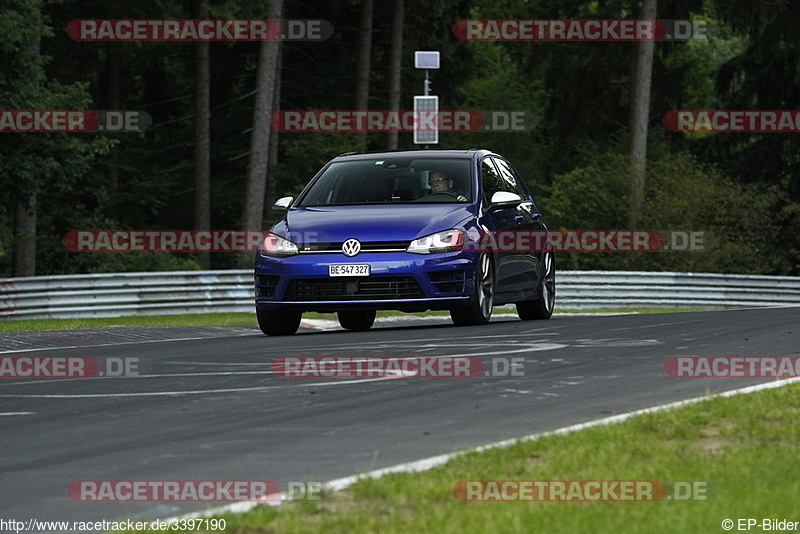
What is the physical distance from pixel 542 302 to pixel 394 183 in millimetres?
2985

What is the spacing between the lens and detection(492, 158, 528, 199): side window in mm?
18344

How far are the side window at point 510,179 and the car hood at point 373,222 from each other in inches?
78.7

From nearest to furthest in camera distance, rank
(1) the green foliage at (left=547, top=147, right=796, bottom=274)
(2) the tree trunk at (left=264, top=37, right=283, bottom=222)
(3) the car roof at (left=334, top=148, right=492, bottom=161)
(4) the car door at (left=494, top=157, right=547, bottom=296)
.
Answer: (3) the car roof at (left=334, top=148, right=492, bottom=161)
(4) the car door at (left=494, top=157, right=547, bottom=296)
(1) the green foliage at (left=547, top=147, right=796, bottom=274)
(2) the tree trunk at (left=264, top=37, right=283, bottom=222)

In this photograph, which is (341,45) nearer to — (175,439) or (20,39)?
(20,39)

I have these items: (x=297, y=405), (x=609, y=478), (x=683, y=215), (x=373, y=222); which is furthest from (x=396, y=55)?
(x=609, y=478)

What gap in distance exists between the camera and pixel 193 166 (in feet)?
170

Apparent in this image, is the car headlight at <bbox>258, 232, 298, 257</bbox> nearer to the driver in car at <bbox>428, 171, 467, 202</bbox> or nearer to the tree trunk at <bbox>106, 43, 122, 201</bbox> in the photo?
the driver in car at <bbox>428, 171, 467, 202</bbox>

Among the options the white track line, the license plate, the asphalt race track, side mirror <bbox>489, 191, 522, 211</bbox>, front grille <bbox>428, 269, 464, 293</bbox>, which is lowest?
the asphalt race track

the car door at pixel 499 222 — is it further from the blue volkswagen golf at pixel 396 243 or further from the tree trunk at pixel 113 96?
the tree trunk at pixel 113 96

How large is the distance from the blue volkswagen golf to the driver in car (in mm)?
11

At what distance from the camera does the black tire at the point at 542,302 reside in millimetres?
18809

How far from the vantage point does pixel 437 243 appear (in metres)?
15.6

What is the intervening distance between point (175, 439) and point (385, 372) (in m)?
3.22

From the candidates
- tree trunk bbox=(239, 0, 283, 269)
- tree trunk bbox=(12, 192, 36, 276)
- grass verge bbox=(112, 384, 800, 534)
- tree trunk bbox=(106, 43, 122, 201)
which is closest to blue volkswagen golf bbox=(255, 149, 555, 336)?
grass verge bbox=(112, 384, 800, 534)
